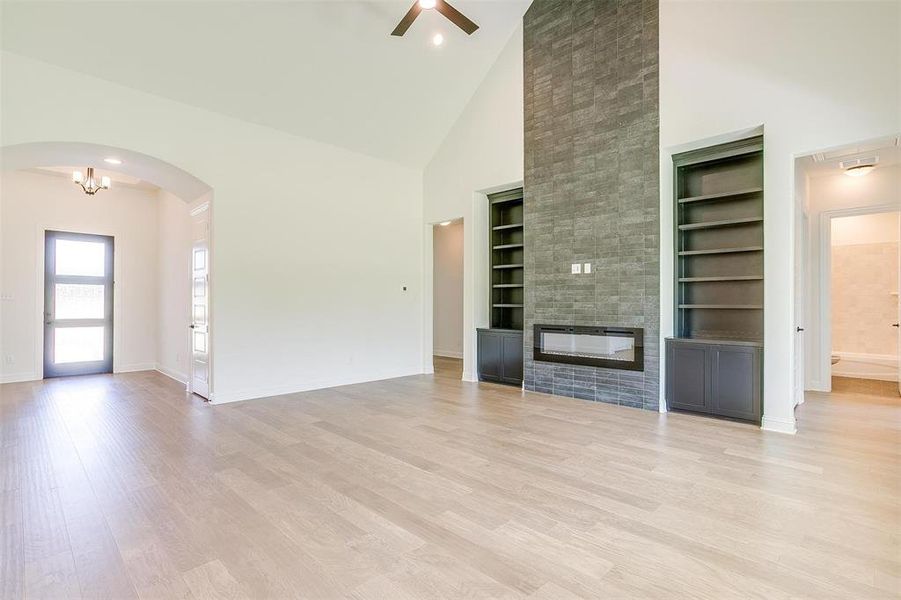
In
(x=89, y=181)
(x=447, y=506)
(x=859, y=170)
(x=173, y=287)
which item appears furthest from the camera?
(x=173, y=287)

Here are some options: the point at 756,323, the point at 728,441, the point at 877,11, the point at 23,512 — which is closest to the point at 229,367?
the point at 23,512

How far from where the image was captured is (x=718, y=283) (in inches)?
190

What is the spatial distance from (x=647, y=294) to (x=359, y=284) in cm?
391

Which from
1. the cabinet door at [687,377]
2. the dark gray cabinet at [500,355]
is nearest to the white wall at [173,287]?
the dark gray cabinet at [500,355]

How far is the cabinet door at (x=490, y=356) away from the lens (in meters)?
6.36

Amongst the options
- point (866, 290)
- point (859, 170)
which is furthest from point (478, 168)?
point (866, 290)

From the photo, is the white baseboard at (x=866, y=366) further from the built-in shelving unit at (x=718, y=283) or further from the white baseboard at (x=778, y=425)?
the white baseboard at (x=778, y=425)

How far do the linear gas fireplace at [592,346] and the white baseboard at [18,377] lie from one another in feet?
25.3

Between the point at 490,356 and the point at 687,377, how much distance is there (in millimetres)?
2676

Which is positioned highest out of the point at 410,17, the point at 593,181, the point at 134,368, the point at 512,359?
the point at 410,17

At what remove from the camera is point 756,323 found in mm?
4562

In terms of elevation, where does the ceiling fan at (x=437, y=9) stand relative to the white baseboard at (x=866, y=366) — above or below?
above

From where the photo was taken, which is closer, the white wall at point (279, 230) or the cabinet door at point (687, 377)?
the white wall at point (279, 230)

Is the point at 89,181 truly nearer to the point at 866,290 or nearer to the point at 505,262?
the point at 505,262
